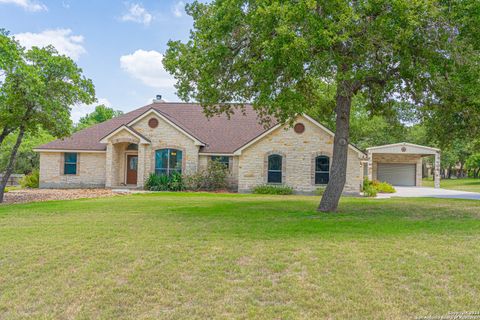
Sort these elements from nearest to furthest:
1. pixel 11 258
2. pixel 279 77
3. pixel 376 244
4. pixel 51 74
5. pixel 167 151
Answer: pixel 11 258 < pixel 376 244 < pixel 279 77 < pixel 51 74 < pixel 167 151

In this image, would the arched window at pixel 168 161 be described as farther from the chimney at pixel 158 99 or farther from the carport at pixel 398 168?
the carport at pixel 398 168

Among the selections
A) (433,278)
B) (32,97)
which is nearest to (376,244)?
(433,278)

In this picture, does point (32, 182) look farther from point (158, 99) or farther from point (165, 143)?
point (158, 99)

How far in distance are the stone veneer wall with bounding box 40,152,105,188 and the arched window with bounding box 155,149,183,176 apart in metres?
4.01

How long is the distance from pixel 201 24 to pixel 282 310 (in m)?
10.1

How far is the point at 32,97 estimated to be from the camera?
16500mm

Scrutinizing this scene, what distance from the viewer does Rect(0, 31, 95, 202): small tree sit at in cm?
1611

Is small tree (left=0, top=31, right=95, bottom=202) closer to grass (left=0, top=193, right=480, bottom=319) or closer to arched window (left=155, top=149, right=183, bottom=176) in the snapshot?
arched window (left=155, top=149, right=183, bottom=176)

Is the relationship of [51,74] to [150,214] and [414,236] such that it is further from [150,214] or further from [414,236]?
[414,236]

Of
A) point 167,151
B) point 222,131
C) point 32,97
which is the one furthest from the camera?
point 222,131

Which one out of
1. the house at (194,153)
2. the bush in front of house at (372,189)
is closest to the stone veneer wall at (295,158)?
the house at (194,153)

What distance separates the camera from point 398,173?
125ft

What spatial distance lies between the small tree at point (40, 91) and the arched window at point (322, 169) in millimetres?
13260

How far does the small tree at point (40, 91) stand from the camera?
52.9 feet
